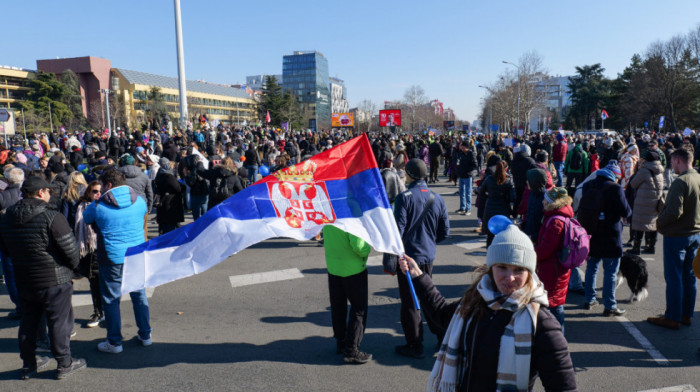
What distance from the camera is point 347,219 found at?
12.0ft

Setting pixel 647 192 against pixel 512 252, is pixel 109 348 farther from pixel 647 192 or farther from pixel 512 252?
pixel 647 192

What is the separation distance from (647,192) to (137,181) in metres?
8.23

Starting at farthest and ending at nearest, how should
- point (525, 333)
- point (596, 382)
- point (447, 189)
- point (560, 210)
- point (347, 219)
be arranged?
point (447, 189)
point (560, 210)
point (596, 382)
point (347, 219)
point (525, 333)

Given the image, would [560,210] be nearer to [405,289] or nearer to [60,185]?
[405,289]

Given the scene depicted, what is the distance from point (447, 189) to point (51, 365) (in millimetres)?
14665

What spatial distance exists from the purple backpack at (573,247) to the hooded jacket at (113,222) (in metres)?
4.29

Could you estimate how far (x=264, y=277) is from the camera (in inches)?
292

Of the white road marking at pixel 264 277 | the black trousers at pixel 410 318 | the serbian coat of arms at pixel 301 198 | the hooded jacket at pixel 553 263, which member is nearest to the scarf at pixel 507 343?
the serbian coat of arms at pixel 301 198

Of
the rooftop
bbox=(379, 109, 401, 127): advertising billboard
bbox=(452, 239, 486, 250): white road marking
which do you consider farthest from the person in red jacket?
the rooftop

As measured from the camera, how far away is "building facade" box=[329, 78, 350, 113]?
17330 cm

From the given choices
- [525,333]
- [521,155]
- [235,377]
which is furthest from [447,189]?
[525,333]

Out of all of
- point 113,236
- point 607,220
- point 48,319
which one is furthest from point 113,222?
point 607,220

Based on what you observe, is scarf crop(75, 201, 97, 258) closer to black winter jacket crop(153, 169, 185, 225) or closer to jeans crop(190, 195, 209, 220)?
black winter jacket crop(153, 169, 185, 225)

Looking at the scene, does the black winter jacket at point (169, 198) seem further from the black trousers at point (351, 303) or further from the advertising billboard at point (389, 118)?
the advertising billboard at point (389, 118)
